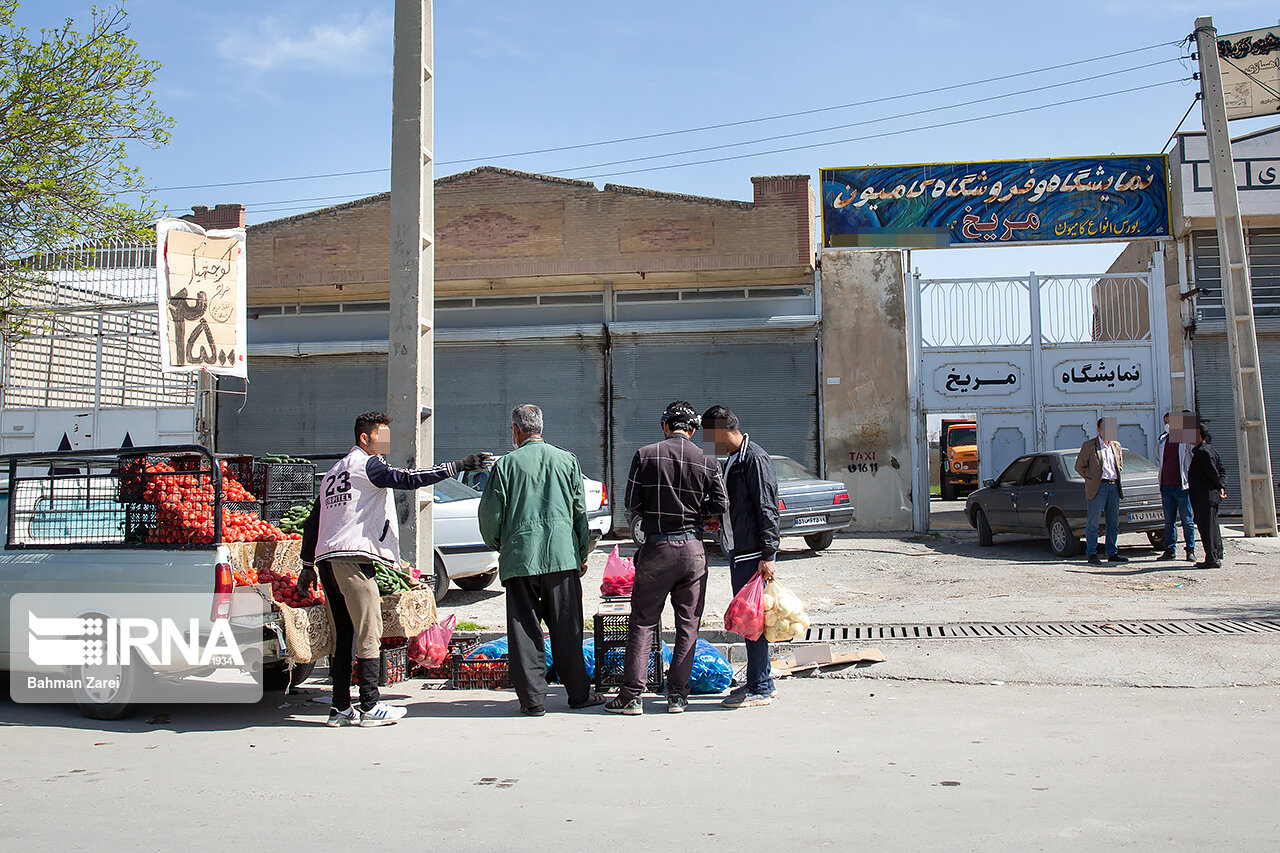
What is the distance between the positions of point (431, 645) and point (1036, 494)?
9771 millimetres

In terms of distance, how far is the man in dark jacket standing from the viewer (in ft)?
19.3

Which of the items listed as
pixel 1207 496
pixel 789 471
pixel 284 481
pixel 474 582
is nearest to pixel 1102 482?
pixel 1207 496

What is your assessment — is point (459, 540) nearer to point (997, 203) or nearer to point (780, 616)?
point (780, 616)

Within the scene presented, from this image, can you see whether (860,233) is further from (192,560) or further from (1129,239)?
(192,560)

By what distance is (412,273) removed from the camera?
7.73m

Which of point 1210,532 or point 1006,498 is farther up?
point 1006,498

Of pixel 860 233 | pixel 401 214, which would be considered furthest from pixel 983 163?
pixel 401 214

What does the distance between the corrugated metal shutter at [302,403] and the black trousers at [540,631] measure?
14.2m

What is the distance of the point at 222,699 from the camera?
661 centimetres

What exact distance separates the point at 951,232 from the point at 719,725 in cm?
1457

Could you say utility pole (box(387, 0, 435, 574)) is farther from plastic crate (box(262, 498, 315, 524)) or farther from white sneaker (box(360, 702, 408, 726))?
white sneaker (box(360, 702, 408, 726))

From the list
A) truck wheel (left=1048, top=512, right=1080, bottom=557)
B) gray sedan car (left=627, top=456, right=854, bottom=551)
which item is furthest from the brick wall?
truck wheel (left=1048, top=512, right=1080, bottom=557)

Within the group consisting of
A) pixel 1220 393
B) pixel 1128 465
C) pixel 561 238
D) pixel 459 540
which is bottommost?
pixel 459 540

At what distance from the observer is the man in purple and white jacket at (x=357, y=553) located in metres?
5.69
